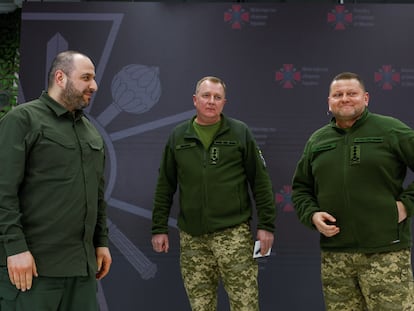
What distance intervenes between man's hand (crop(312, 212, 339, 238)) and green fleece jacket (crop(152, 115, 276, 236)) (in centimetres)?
44

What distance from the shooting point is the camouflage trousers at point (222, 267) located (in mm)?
2551

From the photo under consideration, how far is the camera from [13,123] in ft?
5.86

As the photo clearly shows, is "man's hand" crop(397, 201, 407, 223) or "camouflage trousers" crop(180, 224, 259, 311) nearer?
"man's hand" crop(397, 201, 407, 223)

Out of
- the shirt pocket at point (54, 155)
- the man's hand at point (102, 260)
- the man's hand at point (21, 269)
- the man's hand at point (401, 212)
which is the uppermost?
the shirt pocket at point (54, 155)

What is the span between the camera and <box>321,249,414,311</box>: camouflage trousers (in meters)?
2.13

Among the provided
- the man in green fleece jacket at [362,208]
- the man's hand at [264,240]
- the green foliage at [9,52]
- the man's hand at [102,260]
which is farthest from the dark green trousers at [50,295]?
the green foliage at [9,52]

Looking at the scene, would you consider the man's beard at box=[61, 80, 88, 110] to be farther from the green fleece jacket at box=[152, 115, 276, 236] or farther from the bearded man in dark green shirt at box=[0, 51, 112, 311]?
the green fleece jacket at box=[152, 115, 276, 236]

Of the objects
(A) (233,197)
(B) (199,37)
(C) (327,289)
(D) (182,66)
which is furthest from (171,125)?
(C) (327,289)

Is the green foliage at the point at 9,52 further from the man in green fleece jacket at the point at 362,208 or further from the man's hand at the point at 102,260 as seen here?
the man in green fleece jacket at the point at 362,208

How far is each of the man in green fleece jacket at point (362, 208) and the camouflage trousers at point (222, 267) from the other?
1.44 feet

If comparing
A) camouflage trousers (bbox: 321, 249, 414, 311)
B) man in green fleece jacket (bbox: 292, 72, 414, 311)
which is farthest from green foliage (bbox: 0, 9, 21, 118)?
camouflage trousers (bbox: 321, 249, 414, 311)

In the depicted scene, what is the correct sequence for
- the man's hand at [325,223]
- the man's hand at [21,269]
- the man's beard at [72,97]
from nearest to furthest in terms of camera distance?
1. the man's hand at [21,269]
2. the man's beard at [72,97]
3. the man's hand at [325,223]

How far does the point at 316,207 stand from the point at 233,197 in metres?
0.49

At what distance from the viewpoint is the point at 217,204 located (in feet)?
8.43
